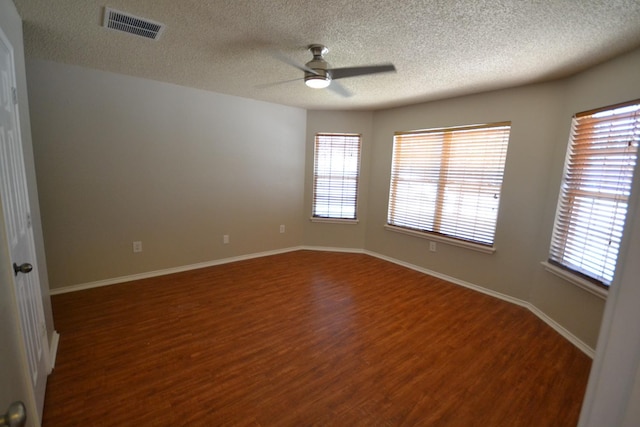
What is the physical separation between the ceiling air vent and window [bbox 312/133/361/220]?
2783 mm

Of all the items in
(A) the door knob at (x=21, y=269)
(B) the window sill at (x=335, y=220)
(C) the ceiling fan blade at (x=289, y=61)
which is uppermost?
(C) the ceiling fan blade at (x=289, y=61)

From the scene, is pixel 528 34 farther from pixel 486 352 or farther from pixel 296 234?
pixel 296 234

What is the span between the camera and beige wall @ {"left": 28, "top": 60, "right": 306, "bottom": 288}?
273 cm

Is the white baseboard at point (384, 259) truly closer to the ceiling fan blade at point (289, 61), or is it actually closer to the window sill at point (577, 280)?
the window sill at point (577, 280)

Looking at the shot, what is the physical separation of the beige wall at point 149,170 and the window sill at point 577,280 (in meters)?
3.47

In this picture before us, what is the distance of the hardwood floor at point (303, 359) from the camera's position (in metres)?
1.60

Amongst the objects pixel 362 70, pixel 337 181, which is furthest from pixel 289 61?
pixel 337 181

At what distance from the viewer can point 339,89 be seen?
3.15m

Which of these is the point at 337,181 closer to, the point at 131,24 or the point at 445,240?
the point at 445,240

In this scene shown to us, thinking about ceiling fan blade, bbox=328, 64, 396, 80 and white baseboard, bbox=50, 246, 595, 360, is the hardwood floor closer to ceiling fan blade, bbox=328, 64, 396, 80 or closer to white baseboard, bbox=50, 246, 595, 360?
white baseboard, bbox=50, 246, 595, 360

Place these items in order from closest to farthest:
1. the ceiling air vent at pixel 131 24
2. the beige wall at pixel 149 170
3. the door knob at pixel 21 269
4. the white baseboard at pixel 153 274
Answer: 1. the door knob at pixel 21 269
2. the ceiling air vent at pixel 131 24
3. the beige wall at pixel 149 170
4. the white baseboard at pixel 153 274

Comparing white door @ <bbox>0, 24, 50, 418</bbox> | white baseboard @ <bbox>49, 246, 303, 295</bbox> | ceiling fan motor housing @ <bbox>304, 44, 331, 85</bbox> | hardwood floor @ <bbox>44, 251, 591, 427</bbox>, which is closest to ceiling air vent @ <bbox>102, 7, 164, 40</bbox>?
white door @ <bbox>0, 24, 50, 418</bbox>

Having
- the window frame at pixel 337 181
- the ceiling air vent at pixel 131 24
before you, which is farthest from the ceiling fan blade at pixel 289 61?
the window frame at pixel 337 181

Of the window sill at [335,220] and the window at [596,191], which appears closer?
the window at [596,191]
